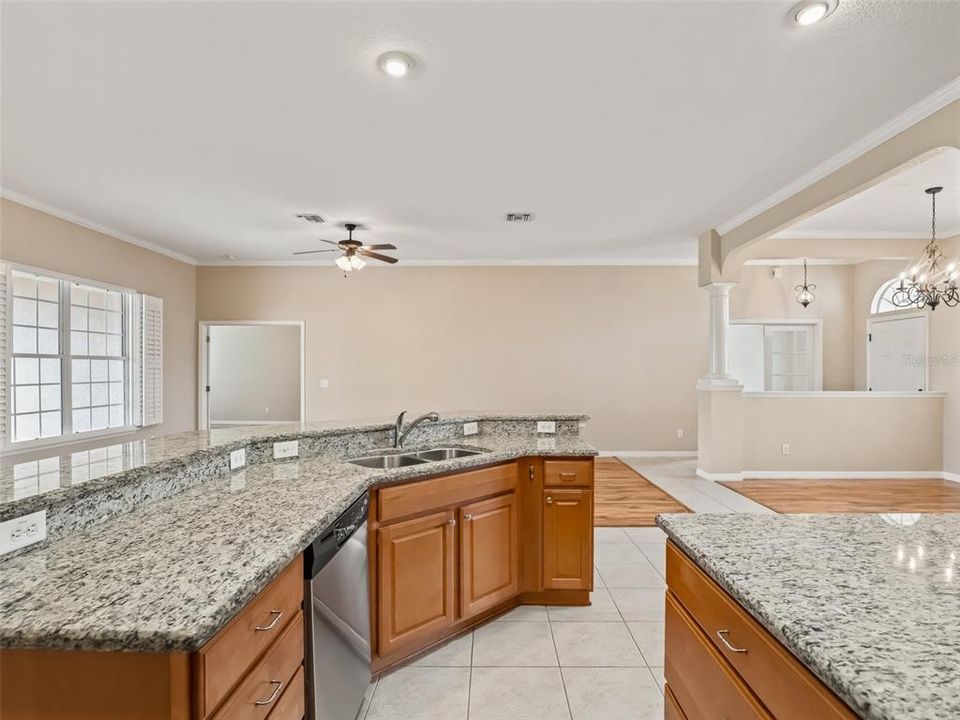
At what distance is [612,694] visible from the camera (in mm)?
1971

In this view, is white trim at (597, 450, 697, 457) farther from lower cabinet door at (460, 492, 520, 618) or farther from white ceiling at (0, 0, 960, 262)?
lower cabinet door at (460, 492, 520, 618)

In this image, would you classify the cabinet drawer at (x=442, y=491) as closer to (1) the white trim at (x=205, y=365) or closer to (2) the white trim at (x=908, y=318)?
(1) the white trim at (x=205, y=365)

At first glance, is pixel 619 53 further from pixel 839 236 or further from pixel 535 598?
pixel 839 236

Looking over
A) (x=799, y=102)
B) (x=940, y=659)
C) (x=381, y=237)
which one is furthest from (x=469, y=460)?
(x=381, y=237)

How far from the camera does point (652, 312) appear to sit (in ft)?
22.5

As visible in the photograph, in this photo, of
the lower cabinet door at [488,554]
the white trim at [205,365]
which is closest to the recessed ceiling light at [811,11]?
the lower cabinet door at [488,554]

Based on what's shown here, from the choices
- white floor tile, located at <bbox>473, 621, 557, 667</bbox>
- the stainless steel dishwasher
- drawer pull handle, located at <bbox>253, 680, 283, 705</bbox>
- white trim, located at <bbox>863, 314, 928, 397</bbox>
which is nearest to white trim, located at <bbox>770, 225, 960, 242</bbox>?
white trim, located at <bbox>863, 314, 928, 397</bbox>

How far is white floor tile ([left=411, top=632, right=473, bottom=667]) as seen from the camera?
215cm

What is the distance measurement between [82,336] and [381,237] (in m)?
3.19

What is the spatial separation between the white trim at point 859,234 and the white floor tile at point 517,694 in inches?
211

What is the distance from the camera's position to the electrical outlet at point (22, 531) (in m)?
1.12

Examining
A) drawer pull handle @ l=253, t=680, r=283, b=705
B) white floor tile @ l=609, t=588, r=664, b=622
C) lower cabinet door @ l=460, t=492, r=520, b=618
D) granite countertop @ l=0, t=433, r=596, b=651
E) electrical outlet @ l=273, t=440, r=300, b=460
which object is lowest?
white floor tile @ l=609, t=588, r=664, b=622

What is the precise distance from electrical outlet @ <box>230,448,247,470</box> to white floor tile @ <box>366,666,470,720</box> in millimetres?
1102

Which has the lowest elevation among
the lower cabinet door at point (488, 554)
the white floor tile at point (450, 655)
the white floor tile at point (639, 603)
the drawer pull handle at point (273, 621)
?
the white floor tile at point (639, 603)
